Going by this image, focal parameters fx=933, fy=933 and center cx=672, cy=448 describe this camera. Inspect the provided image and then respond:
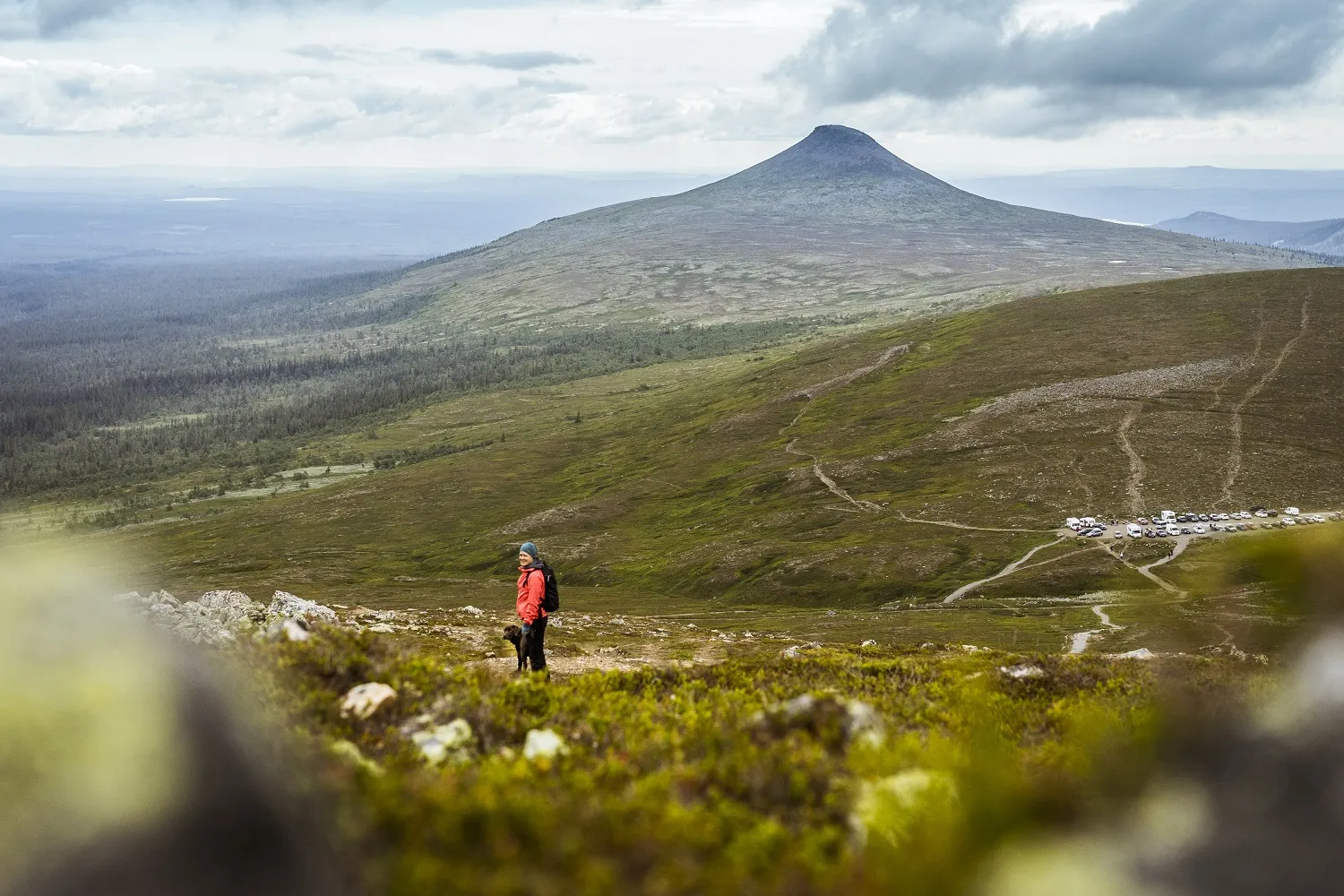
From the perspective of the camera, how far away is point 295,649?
13555 mm

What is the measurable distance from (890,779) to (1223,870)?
2.78 m

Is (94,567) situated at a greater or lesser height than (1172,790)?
greater

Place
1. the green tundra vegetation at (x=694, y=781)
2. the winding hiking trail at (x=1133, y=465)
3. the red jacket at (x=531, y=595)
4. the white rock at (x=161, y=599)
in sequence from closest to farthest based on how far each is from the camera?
1. the green tundra vegetation at (x=694, y=781)
2. the red jacket at (x=531, y=595)
3. the white rock at (x=161, y=599)
4. the winding hiking trail at (x=1133, y=465)

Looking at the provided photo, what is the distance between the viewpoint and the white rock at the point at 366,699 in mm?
12508

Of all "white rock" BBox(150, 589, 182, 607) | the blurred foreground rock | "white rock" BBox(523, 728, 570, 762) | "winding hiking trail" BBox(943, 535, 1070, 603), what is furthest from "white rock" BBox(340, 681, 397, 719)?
"winding hiking trail" BBox(943, 535, 1070, 603)

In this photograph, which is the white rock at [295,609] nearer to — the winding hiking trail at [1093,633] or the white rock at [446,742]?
the white rock at [446,742]

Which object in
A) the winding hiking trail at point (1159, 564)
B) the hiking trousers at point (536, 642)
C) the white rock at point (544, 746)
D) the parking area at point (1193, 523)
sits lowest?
the winding hiking trail at point (1159, 564)

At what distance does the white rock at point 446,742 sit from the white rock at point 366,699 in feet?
2.69

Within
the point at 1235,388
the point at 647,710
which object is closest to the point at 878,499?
the point at 1235,388

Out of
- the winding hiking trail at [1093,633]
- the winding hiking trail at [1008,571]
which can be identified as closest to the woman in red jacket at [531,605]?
the winding hiking trail at [1093,633]

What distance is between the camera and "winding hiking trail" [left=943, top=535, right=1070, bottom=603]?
11456cm

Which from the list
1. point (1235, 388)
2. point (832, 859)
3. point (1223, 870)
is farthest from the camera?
point (1235, 388)

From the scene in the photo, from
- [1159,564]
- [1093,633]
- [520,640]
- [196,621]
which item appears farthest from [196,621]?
[1159,564]

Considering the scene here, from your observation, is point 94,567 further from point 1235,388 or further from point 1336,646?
point 1235,388
